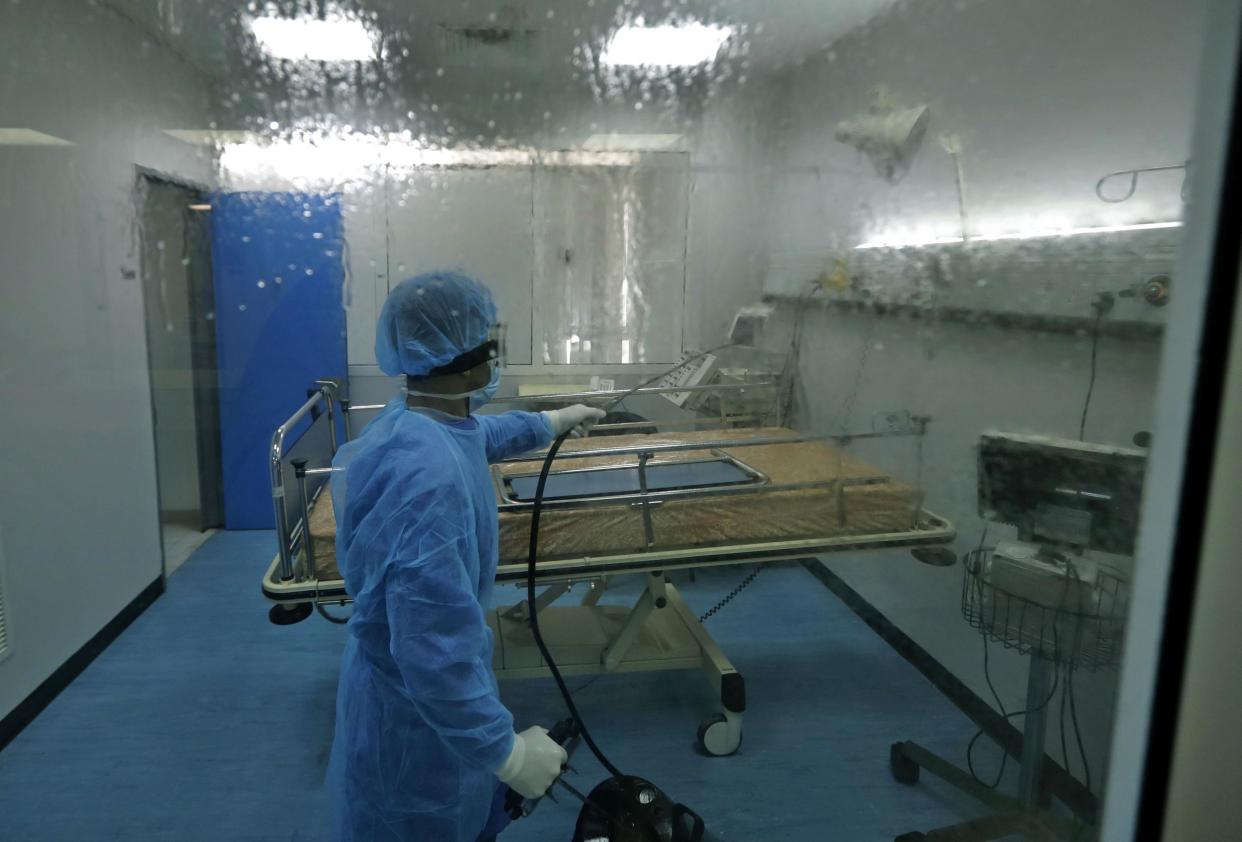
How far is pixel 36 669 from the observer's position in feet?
5.12

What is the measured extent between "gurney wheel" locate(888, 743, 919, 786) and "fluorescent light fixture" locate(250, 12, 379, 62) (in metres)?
1.33

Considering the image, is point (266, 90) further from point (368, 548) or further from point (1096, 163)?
point (1096, 163)

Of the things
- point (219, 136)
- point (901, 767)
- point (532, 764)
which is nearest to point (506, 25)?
point (219, 136)

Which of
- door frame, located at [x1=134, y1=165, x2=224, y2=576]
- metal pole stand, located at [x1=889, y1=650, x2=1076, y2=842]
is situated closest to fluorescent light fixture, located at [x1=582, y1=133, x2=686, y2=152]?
door frame, located at [x1=134, y1=165, x2=224, y2=576]

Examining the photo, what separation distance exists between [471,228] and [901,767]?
1.14m

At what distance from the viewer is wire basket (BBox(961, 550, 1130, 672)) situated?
68 cm

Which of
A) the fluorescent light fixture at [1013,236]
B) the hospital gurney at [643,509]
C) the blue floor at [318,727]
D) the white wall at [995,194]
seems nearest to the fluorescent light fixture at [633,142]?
the white wall at [995,194]

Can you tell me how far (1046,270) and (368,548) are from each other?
830mm

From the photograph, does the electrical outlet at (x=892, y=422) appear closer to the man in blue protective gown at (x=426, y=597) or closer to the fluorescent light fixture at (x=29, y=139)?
the man in blue protective gown at (x=426, y=597)

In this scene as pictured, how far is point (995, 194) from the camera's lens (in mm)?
803

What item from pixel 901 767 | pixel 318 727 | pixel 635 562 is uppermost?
pixel 635 562

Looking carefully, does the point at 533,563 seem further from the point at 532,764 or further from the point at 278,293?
the point at 278,293

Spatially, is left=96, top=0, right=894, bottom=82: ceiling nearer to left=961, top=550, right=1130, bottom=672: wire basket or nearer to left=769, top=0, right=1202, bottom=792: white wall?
left=769, top=0, right=1202, bottom=792: white wall

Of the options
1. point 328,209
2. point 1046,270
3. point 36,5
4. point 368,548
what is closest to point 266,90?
point 328,209
